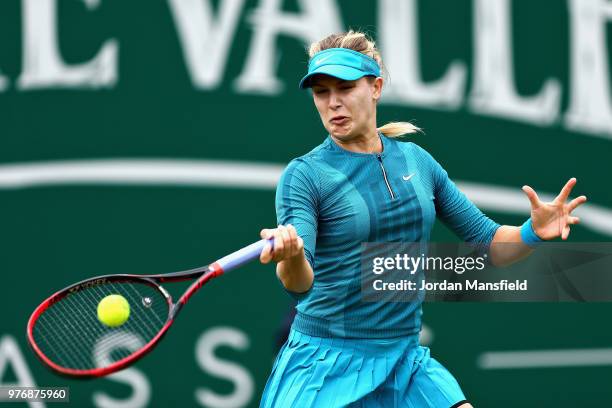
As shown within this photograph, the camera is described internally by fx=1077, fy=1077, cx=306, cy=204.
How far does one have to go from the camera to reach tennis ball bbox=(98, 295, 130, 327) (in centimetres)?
360

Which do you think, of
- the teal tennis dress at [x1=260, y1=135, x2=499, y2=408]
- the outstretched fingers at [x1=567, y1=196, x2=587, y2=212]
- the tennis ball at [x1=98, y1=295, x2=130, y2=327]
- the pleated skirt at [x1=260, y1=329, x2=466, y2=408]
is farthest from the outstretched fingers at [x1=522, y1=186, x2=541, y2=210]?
the tennis ball at [x1=98, y1=295, x2=130, y2=327]

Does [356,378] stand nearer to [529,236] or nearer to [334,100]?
[529,236]

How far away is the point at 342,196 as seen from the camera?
3.79 meters

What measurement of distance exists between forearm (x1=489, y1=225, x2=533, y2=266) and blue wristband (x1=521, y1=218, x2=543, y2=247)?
2 cm

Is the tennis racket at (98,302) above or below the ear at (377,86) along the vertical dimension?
below

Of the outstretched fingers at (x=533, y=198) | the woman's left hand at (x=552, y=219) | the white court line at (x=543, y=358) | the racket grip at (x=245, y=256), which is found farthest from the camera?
the white court line at (x=543, y=358)

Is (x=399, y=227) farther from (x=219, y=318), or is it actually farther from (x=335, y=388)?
(x=219, y=318)

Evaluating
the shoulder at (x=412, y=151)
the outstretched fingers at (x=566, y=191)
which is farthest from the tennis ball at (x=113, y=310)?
the outstretched fingers at (x=566, y=191)

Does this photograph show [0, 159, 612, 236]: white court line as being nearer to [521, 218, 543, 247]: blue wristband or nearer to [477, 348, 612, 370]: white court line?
[477, 348, 612, 370]: white court line

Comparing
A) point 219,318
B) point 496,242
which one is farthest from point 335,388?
point 219,318

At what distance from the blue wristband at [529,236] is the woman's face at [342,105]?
0.72 meters

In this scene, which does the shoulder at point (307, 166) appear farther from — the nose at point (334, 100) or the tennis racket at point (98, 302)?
the tennis racket at point (98, 302)

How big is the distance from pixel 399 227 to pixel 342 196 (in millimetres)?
248

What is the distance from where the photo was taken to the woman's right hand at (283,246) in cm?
338
